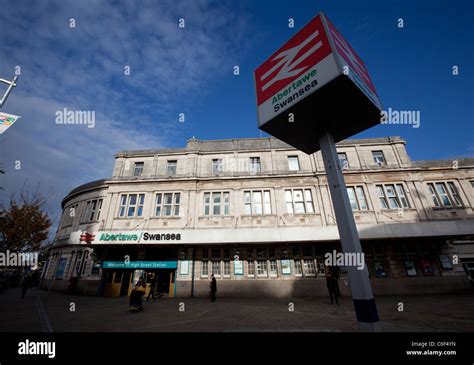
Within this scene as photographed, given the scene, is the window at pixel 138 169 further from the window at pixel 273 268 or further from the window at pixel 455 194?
the window at pixel 455 194

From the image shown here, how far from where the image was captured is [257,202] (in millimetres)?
16953

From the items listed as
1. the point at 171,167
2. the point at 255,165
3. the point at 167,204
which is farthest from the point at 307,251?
the point at 171,167

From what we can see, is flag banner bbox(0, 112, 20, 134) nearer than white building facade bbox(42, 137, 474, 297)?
Yes

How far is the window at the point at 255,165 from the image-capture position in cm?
1840

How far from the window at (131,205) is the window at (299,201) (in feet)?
40.5

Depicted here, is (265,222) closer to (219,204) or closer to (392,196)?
(219,204)

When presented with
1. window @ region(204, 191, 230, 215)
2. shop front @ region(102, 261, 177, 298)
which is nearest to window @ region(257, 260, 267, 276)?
window @ region(204, 191, 230, 215)

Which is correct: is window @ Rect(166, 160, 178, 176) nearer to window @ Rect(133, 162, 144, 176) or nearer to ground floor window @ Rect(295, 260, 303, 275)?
window @ Rect(133, 162, 144, 176)

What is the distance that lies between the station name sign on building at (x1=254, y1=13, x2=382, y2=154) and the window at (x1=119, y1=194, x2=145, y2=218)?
584 inches

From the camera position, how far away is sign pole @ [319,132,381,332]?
179 inches

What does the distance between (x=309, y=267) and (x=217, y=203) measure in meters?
8.54

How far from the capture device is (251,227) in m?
15.8
